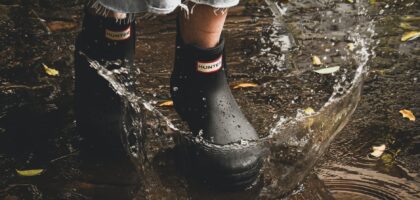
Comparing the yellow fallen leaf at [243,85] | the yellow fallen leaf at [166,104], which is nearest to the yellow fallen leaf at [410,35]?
the yellow fallen leaf at [243,85]

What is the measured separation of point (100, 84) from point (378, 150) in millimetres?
998

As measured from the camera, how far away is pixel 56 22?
275 centimetres

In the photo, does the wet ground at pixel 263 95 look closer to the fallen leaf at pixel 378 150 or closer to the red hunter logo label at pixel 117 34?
the fallen leaf at pixel 378 150

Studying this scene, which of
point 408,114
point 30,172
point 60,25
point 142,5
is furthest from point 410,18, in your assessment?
point 30,172

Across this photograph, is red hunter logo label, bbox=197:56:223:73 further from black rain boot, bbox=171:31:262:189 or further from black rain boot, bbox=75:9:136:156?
black rain boot, bbox=75:9:136:156

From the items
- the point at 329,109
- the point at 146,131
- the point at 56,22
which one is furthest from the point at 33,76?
the point at 329,109

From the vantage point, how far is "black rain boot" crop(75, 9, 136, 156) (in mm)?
1645

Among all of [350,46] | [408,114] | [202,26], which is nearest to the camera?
[202,26]

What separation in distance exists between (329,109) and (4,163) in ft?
3.70

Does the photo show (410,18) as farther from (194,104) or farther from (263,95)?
(194,104)

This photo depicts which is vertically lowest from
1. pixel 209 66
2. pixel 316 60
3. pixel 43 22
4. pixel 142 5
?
pixel 43 22

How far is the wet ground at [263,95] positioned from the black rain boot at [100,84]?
9cm

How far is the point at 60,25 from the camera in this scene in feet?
8.93

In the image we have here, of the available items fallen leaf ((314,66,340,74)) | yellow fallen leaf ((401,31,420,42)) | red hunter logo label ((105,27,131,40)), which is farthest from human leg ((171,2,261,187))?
yellow fallen leaf ((401,31,420,42))
